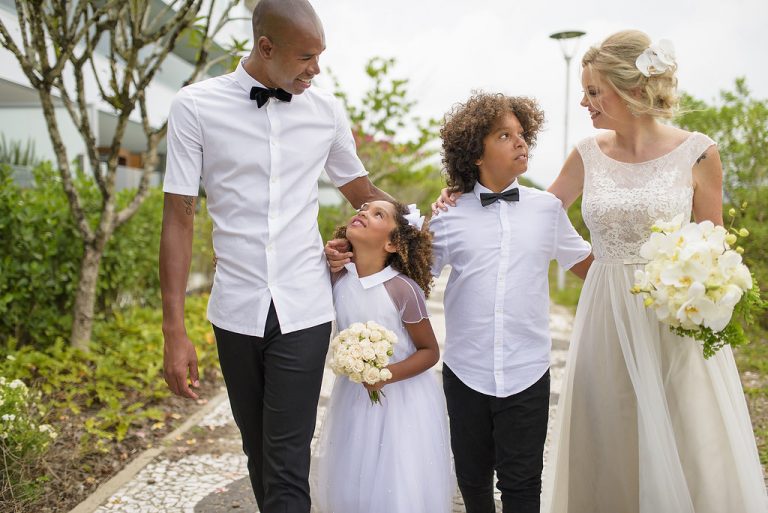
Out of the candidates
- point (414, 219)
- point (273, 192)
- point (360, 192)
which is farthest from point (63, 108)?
point (273, 192)

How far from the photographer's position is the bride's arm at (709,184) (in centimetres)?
286

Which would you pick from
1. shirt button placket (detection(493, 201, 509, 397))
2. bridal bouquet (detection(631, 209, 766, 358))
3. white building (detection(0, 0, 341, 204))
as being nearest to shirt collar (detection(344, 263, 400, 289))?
shirt button placket (detection(493, 201, 509, 397))

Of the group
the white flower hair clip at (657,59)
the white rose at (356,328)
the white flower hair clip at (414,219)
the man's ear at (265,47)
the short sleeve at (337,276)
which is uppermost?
the man's ear at (265,47)

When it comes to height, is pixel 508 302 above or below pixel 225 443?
above

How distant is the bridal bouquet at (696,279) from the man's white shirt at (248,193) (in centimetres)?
112

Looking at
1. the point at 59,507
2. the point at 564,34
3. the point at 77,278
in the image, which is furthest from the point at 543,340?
the point at 564,34

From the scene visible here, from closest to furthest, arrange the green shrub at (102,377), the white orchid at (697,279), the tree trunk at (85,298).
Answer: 1. the white orchid at (697,279)
2. the green shrub at (102,377)
3. the tree trunk at (85,298)

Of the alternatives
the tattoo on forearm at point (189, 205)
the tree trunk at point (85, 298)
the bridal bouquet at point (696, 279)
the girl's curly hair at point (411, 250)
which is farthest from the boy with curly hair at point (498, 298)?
the tree trunk at point (85, 298)

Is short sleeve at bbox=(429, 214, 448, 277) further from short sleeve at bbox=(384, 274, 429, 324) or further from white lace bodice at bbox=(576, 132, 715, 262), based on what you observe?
white lace bodice at bbox=(576, 132, 715, 262)

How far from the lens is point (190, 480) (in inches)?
157

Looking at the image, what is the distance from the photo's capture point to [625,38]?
2.84m

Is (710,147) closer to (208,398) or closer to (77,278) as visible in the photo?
(208,398)

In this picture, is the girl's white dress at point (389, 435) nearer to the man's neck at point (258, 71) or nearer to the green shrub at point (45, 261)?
the man's neck at point (258, 71)

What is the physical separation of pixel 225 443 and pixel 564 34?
9.73 metres
